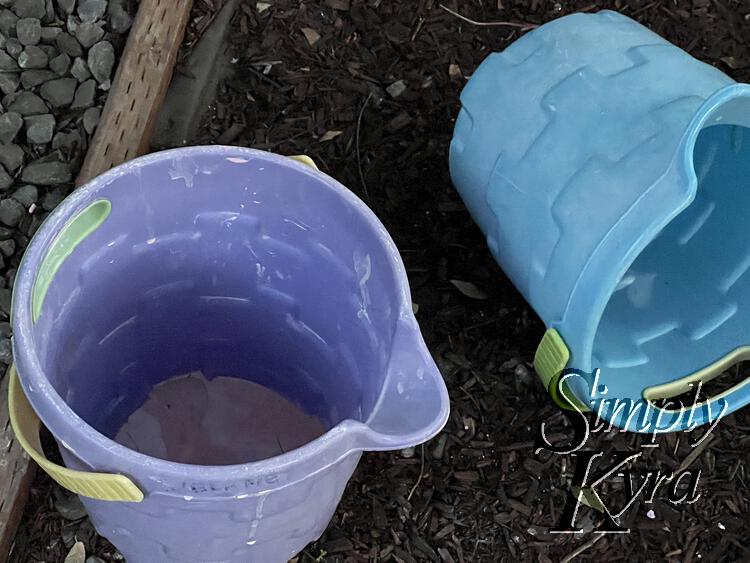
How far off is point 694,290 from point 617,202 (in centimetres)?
Result: 40

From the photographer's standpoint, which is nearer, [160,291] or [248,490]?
[248,490]

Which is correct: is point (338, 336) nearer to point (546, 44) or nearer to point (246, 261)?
point (246, 261)

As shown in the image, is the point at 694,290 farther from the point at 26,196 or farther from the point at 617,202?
the point at 26,196

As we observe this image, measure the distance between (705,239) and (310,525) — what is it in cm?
78

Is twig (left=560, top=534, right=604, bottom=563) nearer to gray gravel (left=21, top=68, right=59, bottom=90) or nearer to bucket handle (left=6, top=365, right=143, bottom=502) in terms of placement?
bucket handle (left=6, top=365, right=143, bottom=502)

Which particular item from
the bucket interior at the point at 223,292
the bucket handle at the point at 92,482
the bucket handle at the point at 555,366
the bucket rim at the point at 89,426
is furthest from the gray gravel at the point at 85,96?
the bucket handle at the point at 555,366

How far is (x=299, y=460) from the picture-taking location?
2.69 ft

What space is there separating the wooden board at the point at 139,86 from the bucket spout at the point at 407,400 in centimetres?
66

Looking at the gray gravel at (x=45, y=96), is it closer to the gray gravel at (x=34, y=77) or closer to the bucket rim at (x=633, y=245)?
the gray gravel at (x=34, y=77)

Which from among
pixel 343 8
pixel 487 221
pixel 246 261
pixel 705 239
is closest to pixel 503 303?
pixel 487 221

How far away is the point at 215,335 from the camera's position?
1.24 metres

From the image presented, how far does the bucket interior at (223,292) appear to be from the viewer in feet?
3.24

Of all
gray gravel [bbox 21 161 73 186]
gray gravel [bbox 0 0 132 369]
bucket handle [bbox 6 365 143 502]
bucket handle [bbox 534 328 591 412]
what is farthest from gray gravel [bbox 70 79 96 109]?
bucket handle [bbox 534 328 591 412]

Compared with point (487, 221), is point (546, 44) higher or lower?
higher
